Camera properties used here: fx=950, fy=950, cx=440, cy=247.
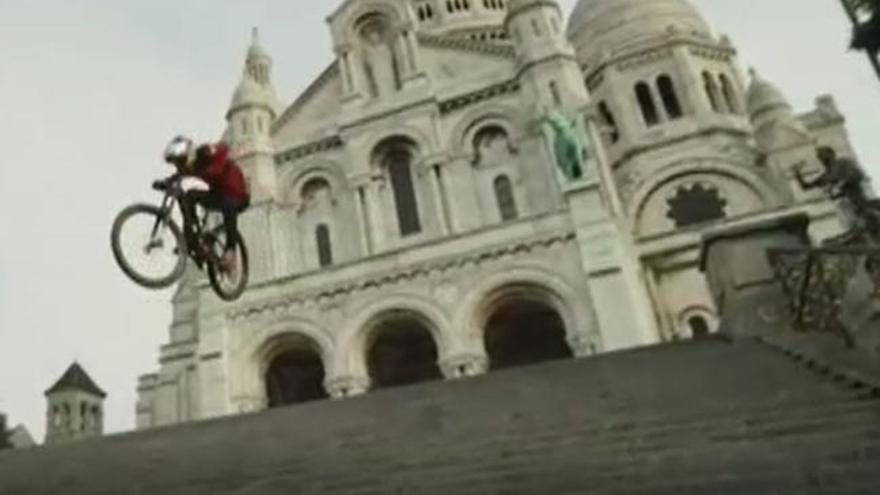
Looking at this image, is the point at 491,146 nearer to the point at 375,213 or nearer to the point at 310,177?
the point at 375,213

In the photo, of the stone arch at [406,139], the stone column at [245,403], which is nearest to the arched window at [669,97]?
the stone arch at [406,139]

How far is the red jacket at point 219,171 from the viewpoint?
9.36 m

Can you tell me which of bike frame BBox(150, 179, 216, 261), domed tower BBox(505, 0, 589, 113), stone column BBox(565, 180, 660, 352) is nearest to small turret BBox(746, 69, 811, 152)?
domed tower BBox(505, 0, 589, 113)

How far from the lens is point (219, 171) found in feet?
31.1

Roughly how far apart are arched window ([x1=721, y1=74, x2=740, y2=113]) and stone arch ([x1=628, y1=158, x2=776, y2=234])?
4.26 metres

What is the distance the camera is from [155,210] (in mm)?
10164

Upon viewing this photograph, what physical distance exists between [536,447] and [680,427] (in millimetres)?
1037

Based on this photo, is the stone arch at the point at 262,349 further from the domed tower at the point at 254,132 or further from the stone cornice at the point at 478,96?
the stone cornice at the point at 478,96

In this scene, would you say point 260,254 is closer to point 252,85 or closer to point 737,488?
point 252,85

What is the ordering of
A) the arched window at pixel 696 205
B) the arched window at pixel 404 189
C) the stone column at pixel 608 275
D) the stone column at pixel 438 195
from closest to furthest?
1. the stone column at pixel 608 275
2. the stone column at pixel 438 195
3. the arched window at pixel 404 189
4. the arched window at pixel 696 205

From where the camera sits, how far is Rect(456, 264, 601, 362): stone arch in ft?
73.3

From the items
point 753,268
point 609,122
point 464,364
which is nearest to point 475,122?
point 609,122

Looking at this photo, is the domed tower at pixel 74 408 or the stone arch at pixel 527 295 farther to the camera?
the domed tower at pixel 74 408

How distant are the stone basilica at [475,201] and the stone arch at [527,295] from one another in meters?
0.06
